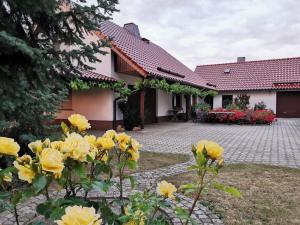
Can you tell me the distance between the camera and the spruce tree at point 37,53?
3.81 m

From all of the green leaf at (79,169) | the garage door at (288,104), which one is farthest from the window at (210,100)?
the green leaf at (79,169)

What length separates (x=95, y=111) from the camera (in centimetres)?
1407

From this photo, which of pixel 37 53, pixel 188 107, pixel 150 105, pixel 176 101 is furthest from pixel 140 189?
pixel 176 101

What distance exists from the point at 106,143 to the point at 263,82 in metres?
28.6

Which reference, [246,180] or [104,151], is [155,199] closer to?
[104,151]

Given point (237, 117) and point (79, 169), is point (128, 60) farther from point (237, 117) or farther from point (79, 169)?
point (79, 169)

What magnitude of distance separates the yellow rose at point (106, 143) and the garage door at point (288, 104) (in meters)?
27.8

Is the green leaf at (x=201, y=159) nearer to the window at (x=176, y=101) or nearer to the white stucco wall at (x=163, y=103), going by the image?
the white stucco wall at (x=163, y=103)

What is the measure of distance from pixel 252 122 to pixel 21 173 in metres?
19.1

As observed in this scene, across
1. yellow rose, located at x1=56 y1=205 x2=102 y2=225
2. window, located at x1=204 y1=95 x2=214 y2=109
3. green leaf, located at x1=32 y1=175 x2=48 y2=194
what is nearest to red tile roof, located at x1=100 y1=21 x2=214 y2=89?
window, located at x1=204 y1=95 x2=214 y2=109

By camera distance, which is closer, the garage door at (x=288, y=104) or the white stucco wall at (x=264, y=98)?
the garage door at (x=288, y=104)

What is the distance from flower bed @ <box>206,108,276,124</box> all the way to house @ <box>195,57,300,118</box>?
8555 mm

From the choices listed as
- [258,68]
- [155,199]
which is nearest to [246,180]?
[155,199]

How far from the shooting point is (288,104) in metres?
26.5
